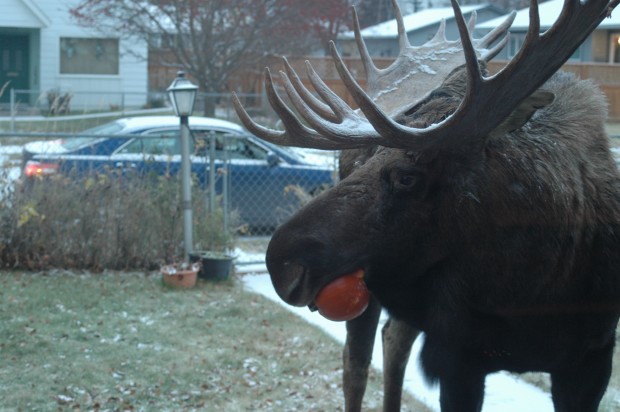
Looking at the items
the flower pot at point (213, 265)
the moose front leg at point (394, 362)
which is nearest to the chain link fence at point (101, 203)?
the flower pot at point (213, 265)

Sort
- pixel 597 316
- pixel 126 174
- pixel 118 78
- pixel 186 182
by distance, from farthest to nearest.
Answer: pixel 118 78 → pixel 126 174 → pixel 186 182 → pixel 597 316

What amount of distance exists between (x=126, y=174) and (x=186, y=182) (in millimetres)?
1079

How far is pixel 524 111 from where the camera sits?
352cm

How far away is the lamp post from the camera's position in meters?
9.63

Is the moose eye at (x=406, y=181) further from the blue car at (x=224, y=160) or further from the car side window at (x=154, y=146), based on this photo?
the car side window at (x=154, y=146)

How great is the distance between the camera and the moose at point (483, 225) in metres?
3.42

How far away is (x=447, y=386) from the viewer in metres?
3.84

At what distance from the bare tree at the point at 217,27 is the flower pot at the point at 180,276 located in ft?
48.9

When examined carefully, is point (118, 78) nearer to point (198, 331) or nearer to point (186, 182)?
point (186, 182)

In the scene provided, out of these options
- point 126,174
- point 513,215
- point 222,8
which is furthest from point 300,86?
point 222,8

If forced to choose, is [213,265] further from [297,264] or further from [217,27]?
[217,27]

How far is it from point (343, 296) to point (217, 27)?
2114 cm

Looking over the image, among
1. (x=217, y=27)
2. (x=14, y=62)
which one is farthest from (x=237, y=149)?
(x=14, y=62)

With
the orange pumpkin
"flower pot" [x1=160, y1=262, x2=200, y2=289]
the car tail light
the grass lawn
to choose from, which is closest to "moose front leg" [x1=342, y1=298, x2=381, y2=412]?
the grass lawn
